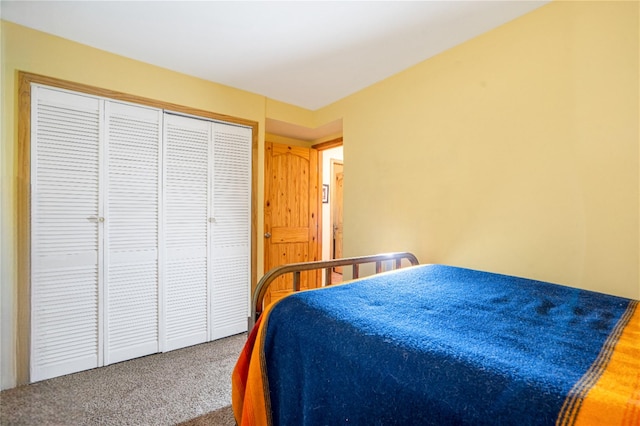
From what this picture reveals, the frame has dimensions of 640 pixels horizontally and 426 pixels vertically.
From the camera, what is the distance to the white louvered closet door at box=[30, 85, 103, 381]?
191 cm

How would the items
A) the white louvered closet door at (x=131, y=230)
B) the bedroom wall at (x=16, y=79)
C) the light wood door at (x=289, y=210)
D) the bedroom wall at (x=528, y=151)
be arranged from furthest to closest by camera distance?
the light wood door at (x=289, y=210) → the white louvered closet door at (x=131, y=230) → the bedroom wall at (x=16, y=79) → the bedroom wall at (x=528, y=151)

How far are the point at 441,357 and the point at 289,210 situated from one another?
2958 millimetres

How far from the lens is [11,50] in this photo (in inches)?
72.1

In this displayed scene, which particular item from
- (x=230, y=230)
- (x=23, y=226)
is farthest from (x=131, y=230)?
(x=230, y=230)

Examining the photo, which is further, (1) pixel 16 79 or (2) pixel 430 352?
(1) pixel 16 79

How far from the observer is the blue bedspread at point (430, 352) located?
600 mm

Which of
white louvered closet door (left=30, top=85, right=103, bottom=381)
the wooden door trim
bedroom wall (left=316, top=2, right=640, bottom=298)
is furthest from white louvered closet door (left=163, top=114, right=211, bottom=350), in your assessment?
bedroom wall (left=316, top=2, right=640, bottom=298)

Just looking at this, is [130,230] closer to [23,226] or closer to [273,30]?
[23,226]

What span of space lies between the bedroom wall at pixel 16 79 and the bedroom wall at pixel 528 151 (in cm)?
207

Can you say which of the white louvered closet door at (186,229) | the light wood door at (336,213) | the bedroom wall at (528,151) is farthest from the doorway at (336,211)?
the white louvered closet door at (186,229)

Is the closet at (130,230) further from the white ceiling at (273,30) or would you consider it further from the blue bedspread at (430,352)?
the blue bedspread at (430,352)

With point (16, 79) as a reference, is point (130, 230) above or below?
below

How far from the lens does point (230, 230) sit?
2.75 metres

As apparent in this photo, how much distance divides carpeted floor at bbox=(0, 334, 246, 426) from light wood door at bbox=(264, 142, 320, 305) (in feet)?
4.26
